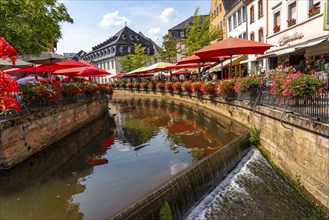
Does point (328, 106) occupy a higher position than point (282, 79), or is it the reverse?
point (282, 79)

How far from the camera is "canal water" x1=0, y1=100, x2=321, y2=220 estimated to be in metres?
6.13

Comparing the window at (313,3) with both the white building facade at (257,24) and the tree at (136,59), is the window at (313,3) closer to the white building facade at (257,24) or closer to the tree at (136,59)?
the white building facade at (257,24)

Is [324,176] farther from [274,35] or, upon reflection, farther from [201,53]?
[274,35]

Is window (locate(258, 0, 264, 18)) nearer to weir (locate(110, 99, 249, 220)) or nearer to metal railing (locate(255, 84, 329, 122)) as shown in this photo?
metal railing (locate(255, 84, 329, 122))

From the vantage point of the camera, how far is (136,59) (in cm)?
5141

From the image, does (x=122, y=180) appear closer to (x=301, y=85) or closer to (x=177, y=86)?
(x=301, y=85)

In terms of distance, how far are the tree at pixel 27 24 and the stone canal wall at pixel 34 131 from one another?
324 centimetres

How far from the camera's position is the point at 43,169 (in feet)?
27.2

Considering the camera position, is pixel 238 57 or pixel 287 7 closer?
pixel 287 7

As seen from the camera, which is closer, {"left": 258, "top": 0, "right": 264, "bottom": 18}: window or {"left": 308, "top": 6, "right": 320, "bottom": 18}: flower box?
{"left": 308, "top": 6, "right": 320, "bottom": 18}: flower box

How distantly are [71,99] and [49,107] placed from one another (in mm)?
2628

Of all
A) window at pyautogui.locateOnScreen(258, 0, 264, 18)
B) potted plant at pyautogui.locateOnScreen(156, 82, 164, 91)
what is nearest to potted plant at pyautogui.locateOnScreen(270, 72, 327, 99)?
window at pyautogui.locateOnScreen(258, 0, 264, 18)

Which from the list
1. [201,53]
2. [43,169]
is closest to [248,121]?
[201,53]

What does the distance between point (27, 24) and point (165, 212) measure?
1010 cm
